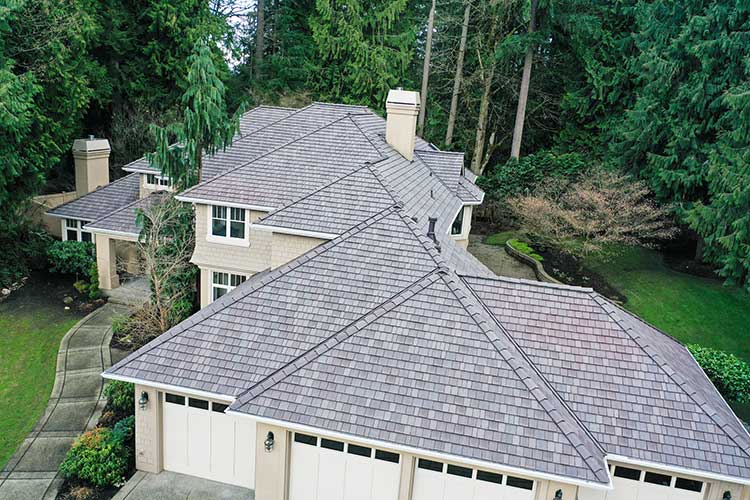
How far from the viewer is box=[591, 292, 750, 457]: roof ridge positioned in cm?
1130

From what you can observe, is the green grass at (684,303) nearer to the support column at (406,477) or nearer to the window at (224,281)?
the support column at (406,477)

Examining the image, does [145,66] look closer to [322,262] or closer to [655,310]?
[322,262]

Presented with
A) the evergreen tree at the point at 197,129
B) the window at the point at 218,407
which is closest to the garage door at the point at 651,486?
the window at the point at 218,407

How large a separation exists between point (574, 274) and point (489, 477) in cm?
1716

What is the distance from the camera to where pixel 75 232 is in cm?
2736

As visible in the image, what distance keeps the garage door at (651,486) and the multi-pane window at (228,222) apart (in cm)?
1357

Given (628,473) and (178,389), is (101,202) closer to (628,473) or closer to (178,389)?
(178,389)

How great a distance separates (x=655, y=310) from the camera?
24.0m

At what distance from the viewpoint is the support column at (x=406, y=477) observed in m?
11.7

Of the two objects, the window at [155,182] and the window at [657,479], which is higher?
the window at [155,182]

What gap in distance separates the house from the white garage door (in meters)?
0.03

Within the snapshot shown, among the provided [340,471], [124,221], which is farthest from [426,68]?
[340,471]

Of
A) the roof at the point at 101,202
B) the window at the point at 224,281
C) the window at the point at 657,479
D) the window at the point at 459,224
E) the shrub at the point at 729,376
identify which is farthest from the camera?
the roof at the point at 101,202

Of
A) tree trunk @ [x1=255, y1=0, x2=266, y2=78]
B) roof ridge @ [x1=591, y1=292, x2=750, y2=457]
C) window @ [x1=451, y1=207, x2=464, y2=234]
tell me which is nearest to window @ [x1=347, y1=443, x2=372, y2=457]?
roof ridge @ [x1=591, y1=292, x2=750, y2=457]
